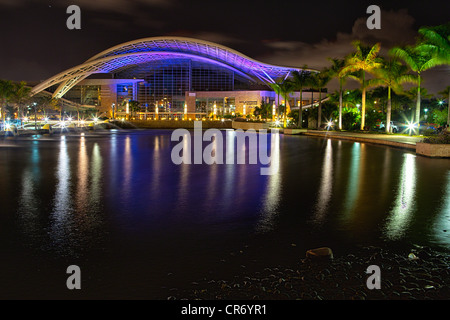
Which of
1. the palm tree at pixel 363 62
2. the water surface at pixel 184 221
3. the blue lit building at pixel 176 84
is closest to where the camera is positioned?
the water surface at pixel 184 221

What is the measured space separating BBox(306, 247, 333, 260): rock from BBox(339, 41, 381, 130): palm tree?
36.8m

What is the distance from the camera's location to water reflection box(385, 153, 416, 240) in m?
7.30

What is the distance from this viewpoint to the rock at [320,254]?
5.83 meters

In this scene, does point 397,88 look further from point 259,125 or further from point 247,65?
point 247,65

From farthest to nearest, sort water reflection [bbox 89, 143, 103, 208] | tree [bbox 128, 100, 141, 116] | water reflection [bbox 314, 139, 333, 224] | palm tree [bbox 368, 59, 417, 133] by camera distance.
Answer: tree [bbox 128, 100, 141, 116] → palm tree [bbox 368, 59, 417, 133] → water reflection [bbox 89, 143, 103, 208] → water reflection [bbox 314, 139, 333, 224]

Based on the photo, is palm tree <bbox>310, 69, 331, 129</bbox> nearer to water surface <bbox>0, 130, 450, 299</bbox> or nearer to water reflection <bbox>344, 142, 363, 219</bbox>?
water reflection <bbox>344, 142, 363, 219</bbox>

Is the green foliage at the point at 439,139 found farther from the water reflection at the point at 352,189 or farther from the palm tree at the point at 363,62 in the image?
the palm tree at the point at 363,62

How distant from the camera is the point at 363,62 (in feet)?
132

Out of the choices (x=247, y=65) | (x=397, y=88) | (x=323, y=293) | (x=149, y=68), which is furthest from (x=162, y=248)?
(x=149, y=68)

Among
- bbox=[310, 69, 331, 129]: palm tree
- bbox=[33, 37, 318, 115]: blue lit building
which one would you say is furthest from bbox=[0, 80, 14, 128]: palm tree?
bbox=[310, 69, 331, 129]: palm tree

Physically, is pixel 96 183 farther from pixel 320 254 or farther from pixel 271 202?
pixel 320 254

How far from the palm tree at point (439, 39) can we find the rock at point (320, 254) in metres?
24.5

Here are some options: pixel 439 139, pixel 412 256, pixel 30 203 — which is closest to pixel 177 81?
pixel 439 139

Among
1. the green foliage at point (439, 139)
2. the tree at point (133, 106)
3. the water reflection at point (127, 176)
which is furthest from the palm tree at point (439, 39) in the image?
the tree at point (133, 106)
